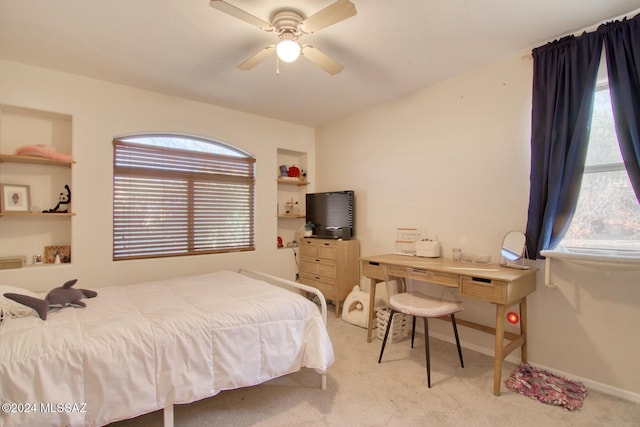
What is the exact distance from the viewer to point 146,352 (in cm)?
157

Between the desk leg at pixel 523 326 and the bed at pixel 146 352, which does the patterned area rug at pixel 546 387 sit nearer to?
the desk leg at pixel 523 326

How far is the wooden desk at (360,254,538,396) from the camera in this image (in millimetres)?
2059

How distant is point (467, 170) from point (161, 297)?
2806mm

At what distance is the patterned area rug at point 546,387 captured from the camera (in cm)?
195

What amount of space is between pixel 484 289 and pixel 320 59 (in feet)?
6.59

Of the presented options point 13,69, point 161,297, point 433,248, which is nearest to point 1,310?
point 161,297

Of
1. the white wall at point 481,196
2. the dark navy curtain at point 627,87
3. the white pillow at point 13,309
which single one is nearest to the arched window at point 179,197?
the white pillow at point 13,309

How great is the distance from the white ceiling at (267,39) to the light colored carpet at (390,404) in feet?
8.33

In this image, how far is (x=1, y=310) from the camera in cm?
167

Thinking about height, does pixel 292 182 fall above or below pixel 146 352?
above

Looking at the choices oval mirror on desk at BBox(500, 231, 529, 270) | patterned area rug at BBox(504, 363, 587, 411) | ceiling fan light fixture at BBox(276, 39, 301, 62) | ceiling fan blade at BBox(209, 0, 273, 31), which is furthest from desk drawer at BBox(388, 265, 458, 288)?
ceiling fan blade at BBox(209, 0, 273, 31)

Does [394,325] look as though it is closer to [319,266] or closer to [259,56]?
[319,266]

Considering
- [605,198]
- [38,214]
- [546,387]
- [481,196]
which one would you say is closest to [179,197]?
[38,214]

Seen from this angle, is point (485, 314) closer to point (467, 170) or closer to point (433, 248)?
point (433, 248)
